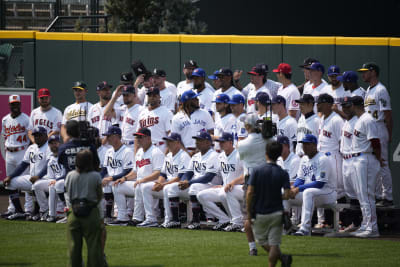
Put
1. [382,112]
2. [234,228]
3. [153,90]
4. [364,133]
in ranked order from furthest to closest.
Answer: [153,90] < [382,112] < [234,228] < [364,133]

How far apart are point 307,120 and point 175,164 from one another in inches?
89.7

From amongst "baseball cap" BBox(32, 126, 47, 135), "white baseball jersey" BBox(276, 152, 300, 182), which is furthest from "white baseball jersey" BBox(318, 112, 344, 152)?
"baseball cap" BBox(32, 126, 47, 135)

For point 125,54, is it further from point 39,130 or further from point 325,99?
point 325,99

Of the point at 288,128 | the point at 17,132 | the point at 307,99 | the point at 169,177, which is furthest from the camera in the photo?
the point at 17,132

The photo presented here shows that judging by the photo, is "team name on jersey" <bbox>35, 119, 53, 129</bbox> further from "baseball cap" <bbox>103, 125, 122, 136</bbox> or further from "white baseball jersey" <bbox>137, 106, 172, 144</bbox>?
"white baseball jersey" <bbox>137, 106, 172, 144</bbox>

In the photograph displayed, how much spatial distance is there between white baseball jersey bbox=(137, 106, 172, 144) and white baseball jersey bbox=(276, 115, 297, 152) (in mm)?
2019

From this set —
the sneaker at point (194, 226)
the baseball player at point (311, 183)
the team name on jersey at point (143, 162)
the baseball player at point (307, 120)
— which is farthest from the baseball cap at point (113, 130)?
the baseball player at point (311, 183)

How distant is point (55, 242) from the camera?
10.5m

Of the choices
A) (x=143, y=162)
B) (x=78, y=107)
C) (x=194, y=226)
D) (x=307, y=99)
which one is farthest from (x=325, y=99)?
(x=78, y=107)

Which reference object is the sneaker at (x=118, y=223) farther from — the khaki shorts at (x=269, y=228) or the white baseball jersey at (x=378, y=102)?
the khaki shorts at (x=269, y=228)

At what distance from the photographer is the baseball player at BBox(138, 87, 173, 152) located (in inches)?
510

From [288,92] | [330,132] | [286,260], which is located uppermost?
[288,92]

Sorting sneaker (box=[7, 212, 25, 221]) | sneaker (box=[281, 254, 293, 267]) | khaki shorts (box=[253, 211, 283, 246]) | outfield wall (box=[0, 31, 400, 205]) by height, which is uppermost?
outfield wall (box=[0, 31, 400, 205])

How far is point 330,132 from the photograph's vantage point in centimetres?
1152
